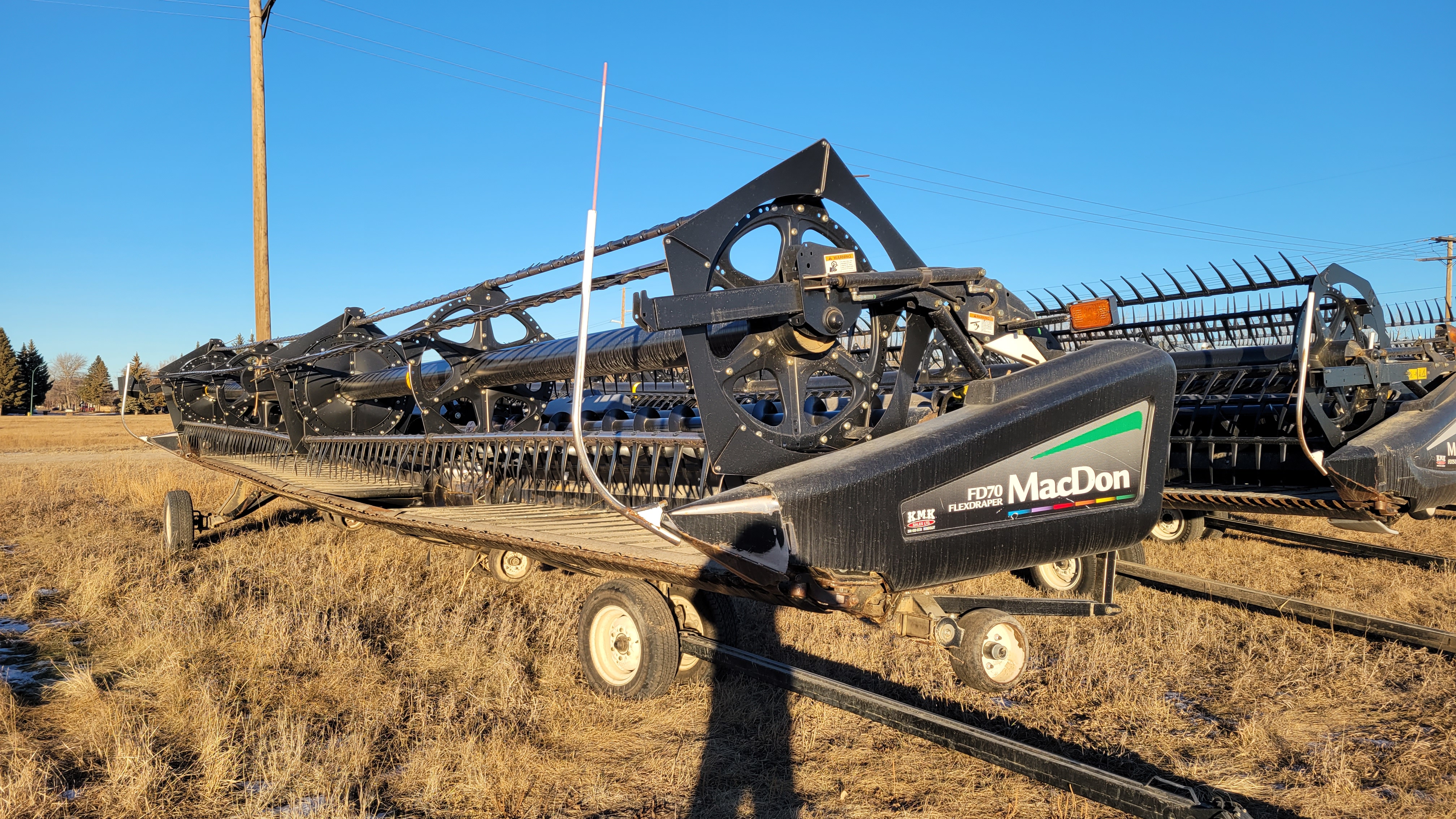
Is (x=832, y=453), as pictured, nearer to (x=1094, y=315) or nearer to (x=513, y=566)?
(x=1094, y=315)

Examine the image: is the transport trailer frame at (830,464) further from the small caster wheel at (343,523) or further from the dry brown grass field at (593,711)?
the small caster wheel at (343,523)

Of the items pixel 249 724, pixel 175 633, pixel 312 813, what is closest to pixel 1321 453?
pixel 312 813

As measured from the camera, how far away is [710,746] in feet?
13.4

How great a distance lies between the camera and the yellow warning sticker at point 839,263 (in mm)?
3938

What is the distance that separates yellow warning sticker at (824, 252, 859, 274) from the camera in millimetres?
3938

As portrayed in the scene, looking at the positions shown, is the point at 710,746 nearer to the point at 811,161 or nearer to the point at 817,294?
the point at 817,294

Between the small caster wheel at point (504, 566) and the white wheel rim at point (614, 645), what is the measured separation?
2.73 metres

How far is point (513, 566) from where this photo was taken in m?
7.65

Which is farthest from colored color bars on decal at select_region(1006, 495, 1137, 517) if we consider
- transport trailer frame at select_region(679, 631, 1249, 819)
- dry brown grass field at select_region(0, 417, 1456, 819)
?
dry brown grass field at select_region(0, 417, 1456, 819)

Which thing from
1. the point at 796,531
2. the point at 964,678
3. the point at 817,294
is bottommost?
the point at 964,678

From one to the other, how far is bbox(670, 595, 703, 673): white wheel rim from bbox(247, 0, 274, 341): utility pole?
10.4 metres

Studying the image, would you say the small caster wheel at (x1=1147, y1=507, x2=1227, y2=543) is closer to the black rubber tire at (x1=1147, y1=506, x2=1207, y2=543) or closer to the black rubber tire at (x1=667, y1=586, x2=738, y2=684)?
the black rubber tire at (x1=1147, y1=506, x2=1207, y2=543)

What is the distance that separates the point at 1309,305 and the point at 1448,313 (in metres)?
4.85

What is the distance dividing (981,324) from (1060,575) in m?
3.69
